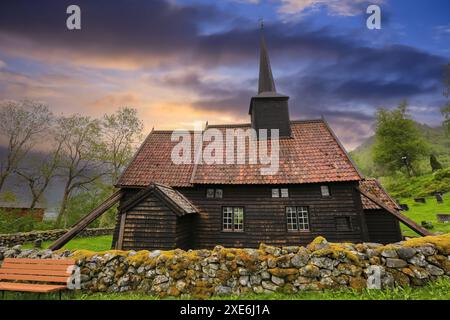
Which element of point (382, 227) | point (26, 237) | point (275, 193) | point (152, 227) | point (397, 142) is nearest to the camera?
point (152, 227)

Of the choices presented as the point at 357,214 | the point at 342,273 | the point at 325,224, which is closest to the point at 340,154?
the point at 357,214

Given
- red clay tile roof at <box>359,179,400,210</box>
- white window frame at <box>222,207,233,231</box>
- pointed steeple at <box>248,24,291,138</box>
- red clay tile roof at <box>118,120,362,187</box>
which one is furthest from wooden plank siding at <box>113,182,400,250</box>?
pointed steeple at <box>248,24,291,138</box>

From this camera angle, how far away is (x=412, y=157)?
4125cm

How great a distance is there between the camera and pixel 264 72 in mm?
18625

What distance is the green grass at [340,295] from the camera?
4.74m

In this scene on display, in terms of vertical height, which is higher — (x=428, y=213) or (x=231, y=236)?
(x=428, y=213)

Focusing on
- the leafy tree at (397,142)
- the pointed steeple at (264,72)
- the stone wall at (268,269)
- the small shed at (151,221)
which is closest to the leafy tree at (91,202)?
the small shed at (151,221)

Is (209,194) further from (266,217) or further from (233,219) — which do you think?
(266,217)

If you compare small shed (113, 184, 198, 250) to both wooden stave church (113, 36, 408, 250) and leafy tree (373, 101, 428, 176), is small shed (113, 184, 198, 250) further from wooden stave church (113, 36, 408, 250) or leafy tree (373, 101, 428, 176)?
leafy tree (373, 101, 428, 176)

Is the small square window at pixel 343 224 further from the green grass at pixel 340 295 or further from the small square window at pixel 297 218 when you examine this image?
the green grass at pixel 340 295

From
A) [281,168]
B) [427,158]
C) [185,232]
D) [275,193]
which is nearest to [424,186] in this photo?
[427,158]

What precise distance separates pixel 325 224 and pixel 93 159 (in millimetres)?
26656

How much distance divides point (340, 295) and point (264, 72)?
17426 millimetres
